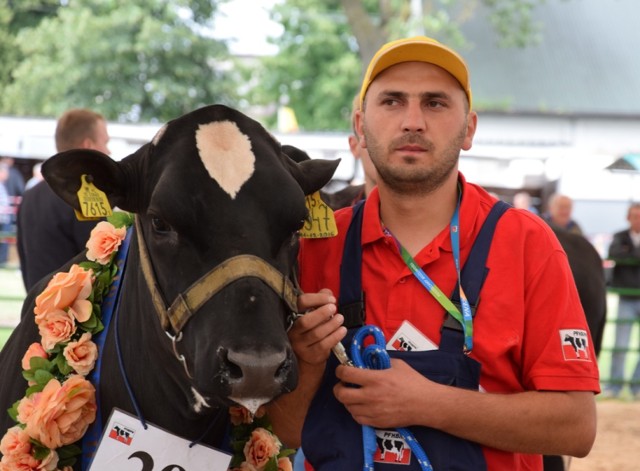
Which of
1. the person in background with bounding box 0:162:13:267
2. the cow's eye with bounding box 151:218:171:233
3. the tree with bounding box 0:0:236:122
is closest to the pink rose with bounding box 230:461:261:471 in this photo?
the cow's eye with bounding box 151:218:171:233

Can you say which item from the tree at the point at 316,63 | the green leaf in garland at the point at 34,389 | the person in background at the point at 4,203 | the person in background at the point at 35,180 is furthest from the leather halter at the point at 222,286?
the tree at the point at 316,63

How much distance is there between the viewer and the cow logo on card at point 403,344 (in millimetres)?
2383

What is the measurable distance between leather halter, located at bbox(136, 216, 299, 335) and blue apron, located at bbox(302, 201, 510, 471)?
201mm

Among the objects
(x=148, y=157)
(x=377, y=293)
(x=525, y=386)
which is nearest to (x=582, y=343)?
(x=525, y=386)

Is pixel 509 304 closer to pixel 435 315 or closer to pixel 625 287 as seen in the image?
pixel 435 315

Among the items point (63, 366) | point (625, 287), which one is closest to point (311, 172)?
point (63, 366)

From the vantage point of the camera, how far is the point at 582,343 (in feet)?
7.66

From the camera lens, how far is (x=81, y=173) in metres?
2.56

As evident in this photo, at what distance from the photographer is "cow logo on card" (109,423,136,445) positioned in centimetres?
256

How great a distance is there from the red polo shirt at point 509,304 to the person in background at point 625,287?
7770 millimetres

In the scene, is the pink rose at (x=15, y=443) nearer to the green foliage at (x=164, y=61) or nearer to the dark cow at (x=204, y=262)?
the dark cow at (x=204, y=262)

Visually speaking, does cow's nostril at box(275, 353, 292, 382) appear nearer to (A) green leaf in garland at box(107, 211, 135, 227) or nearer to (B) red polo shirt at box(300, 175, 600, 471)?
(B) red polo shirt at box(300, 175, 600, 471)

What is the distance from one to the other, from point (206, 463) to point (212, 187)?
2.69 feet

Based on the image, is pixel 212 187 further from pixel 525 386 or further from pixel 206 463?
pixel 525 386
